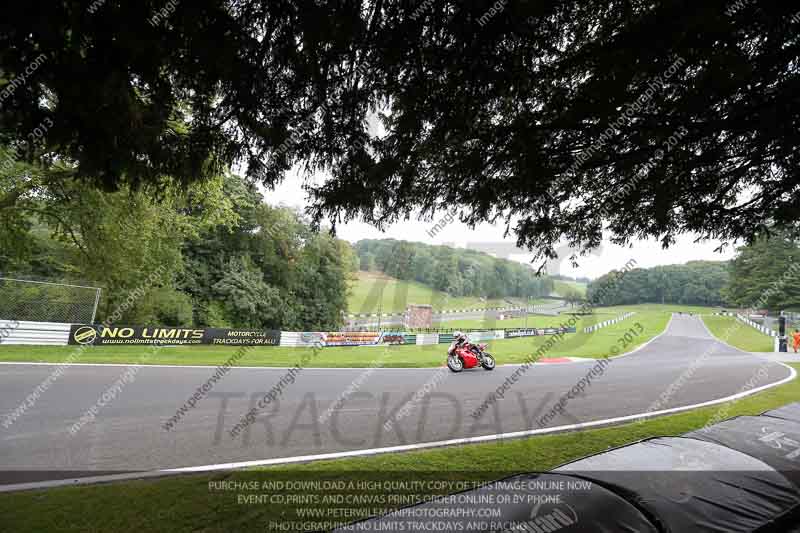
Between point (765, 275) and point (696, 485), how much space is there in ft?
220

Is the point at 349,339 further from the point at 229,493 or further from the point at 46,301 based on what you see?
the point at 229,493

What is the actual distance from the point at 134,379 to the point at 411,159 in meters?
8.68

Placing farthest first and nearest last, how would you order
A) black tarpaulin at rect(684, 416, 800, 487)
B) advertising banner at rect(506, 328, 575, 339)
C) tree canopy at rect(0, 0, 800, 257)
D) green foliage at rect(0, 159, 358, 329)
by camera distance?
advertising banner at rect(506, 328, 575, 339) < green foliage at rect(0, 159, 358, 329) < black tarpaulin at rect(684, 416, 800, 487) < tree canopy at rect(0, 0, 800, 257)

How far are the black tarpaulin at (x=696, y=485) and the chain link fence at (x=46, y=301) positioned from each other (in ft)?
50.3

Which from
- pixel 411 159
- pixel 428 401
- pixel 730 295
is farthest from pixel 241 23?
pixel 730 295

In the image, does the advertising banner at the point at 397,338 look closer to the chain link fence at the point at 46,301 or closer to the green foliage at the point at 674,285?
the chain link fence at the point at 46,301

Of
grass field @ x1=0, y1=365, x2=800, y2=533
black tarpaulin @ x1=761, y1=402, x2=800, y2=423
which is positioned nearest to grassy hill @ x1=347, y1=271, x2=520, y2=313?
grass field @ x1=0, y1=365, x2=800, y2=533

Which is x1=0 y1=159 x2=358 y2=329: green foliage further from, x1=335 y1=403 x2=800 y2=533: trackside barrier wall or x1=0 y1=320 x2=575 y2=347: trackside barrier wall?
x1=335 y1=403 x2=800 y2=533: trackside barrier wall

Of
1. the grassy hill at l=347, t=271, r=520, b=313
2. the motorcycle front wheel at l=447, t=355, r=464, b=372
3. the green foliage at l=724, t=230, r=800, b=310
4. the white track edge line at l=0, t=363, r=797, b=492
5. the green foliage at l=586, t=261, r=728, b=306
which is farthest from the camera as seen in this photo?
the green foliage at l=586, t=261, r=728, b=306

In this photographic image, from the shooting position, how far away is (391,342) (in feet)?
74.4

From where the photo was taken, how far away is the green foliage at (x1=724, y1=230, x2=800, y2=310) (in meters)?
44.0

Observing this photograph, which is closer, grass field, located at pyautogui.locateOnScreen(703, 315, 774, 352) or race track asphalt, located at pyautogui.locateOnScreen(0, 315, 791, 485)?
race track asphalt, located at pyautogui.locateOnScreen(0, 315, 791, 485)

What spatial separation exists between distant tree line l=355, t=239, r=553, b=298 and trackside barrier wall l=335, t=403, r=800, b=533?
29172 mm

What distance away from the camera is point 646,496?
250 centimetres
